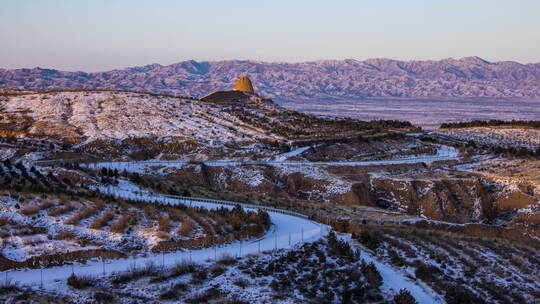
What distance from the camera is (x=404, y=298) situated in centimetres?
1717

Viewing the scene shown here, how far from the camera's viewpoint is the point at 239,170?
167 feet


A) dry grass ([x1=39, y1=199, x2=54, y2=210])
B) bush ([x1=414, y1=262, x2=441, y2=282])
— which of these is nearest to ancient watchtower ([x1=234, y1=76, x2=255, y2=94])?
dry grass ([x1=39, y1=199, x2=54, y2=210])

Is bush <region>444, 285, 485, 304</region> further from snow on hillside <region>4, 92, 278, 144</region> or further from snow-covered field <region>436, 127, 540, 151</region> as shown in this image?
snow-covered field <region>436, 127, 540, 151</region>

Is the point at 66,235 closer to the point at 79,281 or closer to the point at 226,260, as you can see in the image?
the point at 79,281

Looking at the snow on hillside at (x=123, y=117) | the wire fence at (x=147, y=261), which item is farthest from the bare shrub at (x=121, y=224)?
the snow on hillside at (x=123, y=117)

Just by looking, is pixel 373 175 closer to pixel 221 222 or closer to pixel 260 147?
pixel 260 147

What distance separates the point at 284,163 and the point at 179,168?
11550 millimetres

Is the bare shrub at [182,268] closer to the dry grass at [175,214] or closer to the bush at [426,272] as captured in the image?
the dry grass at [175,214]

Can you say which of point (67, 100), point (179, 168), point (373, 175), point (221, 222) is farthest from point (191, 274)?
point (67, 100)

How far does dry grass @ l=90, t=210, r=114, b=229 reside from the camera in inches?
800

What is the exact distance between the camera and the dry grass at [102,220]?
2031 cm

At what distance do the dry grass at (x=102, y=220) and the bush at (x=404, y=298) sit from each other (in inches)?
465

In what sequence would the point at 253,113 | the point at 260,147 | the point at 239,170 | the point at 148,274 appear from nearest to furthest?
the point at 148,274 → the point at 239,170 → the point at 260,147 → the point at 253,113

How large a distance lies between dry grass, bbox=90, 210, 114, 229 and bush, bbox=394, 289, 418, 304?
11813 mm
